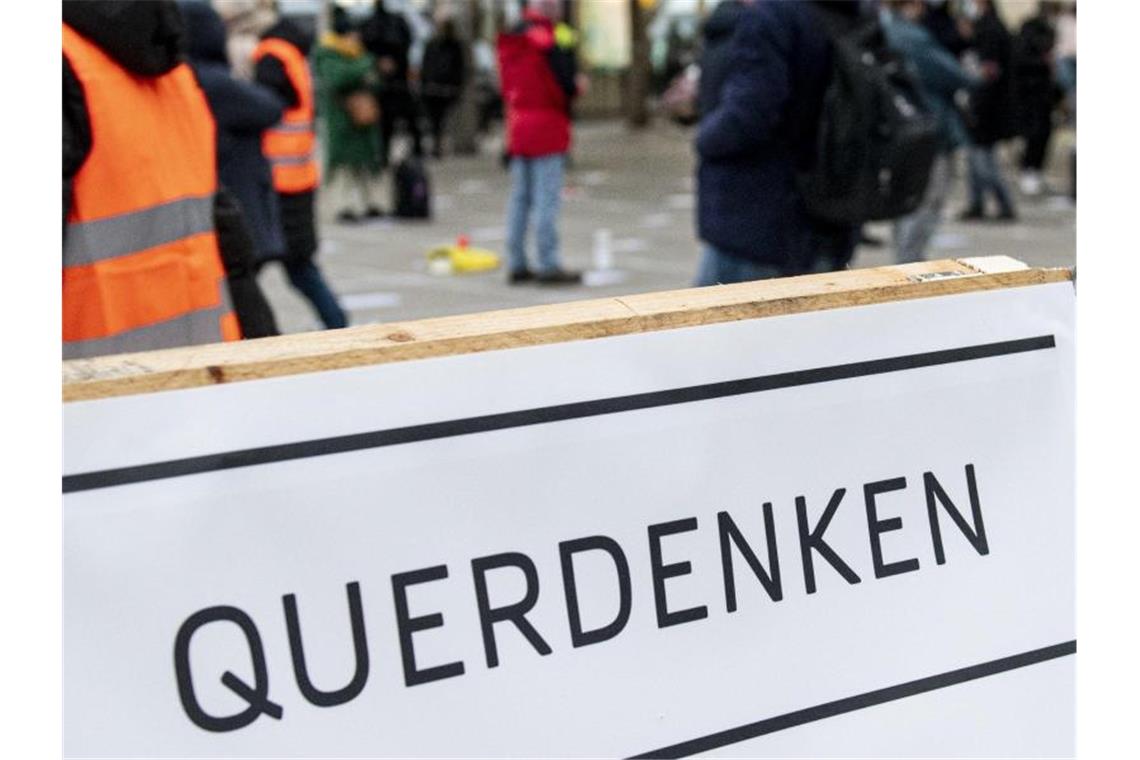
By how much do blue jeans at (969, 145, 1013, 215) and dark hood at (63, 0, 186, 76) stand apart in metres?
9.72

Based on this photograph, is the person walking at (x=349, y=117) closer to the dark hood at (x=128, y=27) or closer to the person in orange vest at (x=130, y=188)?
the person in orange vest at (x=130, y=188)

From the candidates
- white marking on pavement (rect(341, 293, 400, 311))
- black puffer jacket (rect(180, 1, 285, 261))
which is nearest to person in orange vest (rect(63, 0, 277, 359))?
black puffer jacket (rect(180, 1, 285, 261))

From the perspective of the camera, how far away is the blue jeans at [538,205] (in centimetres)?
909

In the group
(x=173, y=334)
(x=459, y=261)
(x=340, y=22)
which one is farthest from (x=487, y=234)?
(x=173, y=334)

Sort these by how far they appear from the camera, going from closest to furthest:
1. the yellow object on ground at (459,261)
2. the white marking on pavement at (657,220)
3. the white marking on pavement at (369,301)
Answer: the white marking on pavement at (369,301) < the yellow object on ground at (459,261) < the white marking on pavement at (657,220)

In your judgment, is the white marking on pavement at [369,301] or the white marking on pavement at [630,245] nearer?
the white marking on pavement at [369,301]

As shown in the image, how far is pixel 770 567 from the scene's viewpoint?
2131mm

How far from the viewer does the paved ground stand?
29.6 feet

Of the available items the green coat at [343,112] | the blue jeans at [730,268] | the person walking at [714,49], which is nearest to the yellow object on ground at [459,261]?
the green coat at [343,112]

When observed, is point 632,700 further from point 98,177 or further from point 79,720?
point 98,177

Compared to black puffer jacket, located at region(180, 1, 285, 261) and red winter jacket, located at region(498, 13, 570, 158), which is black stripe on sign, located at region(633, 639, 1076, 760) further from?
red winter jacket, located at region(498, 13, 570, 158)

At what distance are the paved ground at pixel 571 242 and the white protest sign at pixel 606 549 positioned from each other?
6.01 metres

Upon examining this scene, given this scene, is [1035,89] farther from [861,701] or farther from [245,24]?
[861,701]

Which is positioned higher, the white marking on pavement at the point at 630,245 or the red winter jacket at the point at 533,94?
the red winter jacket at the point at 533,94
